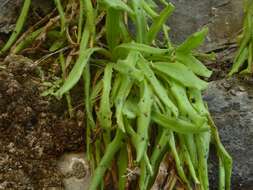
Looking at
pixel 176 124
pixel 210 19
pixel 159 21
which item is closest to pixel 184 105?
pixel 176 124

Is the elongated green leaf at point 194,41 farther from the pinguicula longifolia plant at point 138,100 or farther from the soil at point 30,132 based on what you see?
the soil at point 30,132

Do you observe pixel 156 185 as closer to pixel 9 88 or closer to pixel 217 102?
pixel 217 102

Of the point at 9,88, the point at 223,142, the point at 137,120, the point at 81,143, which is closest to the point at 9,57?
the point at 9,88

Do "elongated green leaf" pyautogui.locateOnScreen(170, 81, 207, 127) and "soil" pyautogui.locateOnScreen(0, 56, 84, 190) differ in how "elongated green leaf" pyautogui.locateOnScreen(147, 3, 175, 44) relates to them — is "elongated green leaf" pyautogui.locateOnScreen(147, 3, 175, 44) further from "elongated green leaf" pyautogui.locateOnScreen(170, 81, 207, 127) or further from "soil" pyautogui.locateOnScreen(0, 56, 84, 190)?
"soil" pyautogui.locateOnScreen(0, 56, 84, 190)

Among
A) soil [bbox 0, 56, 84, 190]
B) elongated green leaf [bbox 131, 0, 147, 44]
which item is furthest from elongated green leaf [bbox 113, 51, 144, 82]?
soil [bbox 0, 56, 84, 190]

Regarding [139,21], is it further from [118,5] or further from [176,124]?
[176,124]

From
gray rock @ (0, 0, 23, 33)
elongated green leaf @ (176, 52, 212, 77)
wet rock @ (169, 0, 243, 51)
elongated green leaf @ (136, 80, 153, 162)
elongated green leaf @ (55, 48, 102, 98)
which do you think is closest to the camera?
elongated green leaf @ (136, 80, 153, 162)
